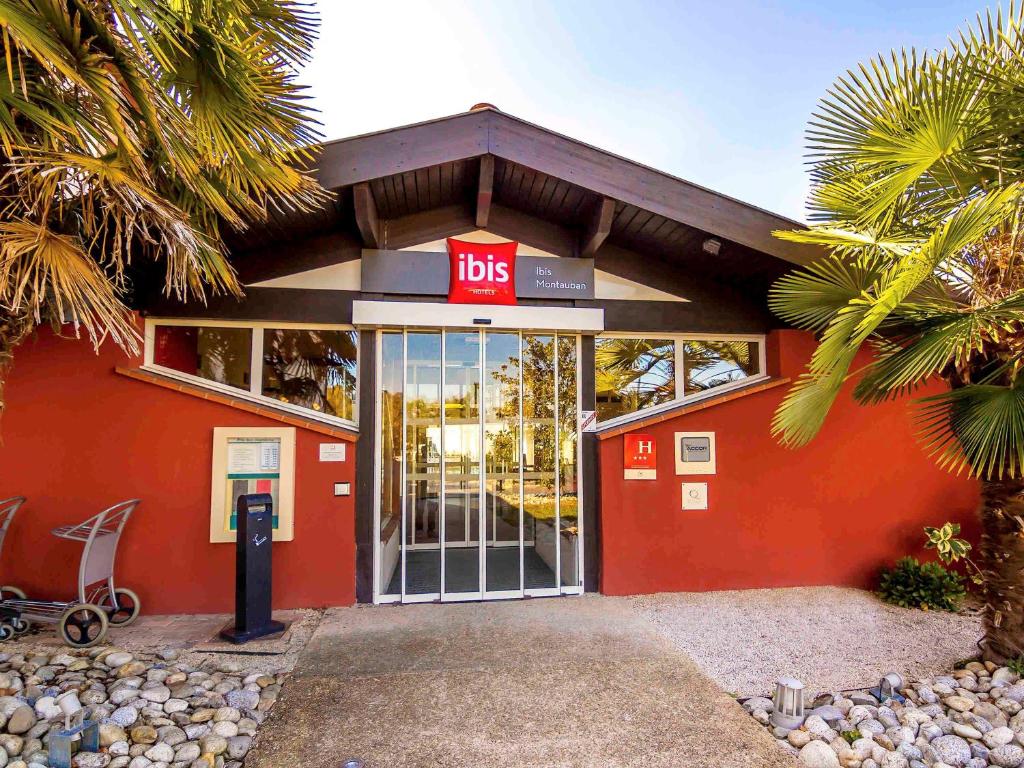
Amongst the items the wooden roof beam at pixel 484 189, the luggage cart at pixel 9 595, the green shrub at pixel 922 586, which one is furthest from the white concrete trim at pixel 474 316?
the green shrub at pixel 922 586

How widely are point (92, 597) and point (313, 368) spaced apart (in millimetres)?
2649

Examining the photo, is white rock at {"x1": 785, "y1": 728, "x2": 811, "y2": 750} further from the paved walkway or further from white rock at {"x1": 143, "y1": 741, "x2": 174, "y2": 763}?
white rock at {"x1": 143, "y1": 741, "x2": 174, "y2": 763}

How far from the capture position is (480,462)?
223 inches

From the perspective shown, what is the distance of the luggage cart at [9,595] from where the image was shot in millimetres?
4160

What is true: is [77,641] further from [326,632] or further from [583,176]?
[583,176]

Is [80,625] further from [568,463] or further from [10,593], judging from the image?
[568,463]

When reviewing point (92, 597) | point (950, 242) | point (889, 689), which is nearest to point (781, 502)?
point (889, 689)

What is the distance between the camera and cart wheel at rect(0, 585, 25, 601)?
14.8 feet

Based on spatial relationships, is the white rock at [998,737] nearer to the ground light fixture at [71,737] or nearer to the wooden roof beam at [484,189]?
the ground light fixture at [71,737]

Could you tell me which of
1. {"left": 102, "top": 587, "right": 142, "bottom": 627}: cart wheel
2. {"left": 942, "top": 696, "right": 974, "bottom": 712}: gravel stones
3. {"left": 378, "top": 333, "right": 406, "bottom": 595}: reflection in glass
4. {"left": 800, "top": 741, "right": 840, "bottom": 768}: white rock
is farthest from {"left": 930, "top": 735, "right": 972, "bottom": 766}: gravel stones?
{"left": 102, "top": 587, "right": 142, "bottom": 627}: cart wheel

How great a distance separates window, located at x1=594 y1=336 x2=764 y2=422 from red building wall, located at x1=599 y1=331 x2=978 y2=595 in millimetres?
310

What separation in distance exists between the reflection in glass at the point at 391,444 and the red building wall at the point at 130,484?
21.4 inches

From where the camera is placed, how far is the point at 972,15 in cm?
340

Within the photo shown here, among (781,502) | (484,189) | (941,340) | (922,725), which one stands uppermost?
(484,189)
